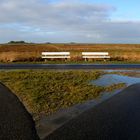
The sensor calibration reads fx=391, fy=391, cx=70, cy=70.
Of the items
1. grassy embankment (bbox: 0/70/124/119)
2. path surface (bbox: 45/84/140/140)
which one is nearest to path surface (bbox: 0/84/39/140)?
grassy embankment (bbox: 0/70/124/119)

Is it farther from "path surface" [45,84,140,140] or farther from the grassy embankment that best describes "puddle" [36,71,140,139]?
the grassy embankment

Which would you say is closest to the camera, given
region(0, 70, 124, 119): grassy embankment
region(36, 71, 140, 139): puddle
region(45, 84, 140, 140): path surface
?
region(45, 84, 140, 140): path surface

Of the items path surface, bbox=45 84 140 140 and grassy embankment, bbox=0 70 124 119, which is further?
grassy embankment, bbox=0 70 124 119

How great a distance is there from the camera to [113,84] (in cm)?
1662

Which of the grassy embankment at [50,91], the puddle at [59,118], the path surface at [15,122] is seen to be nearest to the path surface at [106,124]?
the puddle at [59,118]

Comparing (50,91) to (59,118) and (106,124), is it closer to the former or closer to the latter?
(59,118)

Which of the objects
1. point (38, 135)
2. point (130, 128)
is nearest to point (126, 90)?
point (130, 128)

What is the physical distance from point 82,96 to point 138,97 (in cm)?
186

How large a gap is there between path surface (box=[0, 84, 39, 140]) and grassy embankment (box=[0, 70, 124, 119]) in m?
0.33

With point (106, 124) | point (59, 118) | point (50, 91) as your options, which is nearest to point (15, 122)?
point (59, 118)

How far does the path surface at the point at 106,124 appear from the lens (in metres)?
7.81

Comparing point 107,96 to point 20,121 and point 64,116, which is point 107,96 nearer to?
point 64,116

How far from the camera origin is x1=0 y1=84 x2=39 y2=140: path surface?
7.87m

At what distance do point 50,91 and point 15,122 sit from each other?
522 cm
